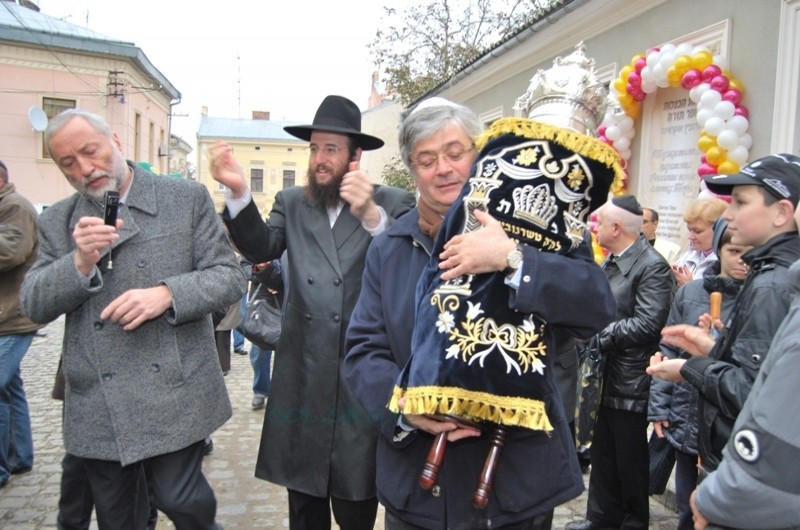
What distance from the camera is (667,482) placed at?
14.8 ft

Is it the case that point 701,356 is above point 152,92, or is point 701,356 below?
below

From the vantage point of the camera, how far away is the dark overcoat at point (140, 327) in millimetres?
2453

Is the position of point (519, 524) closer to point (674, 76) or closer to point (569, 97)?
point (569, 97)

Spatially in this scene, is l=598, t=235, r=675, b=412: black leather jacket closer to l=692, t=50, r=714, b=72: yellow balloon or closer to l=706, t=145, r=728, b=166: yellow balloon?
l=706, t=145, r=728, b=166: yellow balloon

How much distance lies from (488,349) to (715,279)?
84.9 inches

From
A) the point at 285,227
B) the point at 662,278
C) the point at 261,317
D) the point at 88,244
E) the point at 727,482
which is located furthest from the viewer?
the point at 662,278

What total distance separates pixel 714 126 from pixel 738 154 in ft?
1.17

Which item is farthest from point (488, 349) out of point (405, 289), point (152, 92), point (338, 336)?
point (152, 92)

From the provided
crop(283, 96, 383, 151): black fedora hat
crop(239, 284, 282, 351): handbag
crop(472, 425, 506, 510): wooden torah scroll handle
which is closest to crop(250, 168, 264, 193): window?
crop(239, 284, 282, 351): handbag

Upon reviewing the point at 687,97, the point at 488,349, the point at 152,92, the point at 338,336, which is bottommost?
the point at 338,336

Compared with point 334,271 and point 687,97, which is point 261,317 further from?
point 687,97

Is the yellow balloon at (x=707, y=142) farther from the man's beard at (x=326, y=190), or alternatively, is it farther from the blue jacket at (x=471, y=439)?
the blue jacket at (x=471, y=439)

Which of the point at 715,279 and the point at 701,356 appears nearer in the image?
the point at 701,356

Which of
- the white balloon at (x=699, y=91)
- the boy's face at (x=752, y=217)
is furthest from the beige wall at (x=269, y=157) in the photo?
the boy's face at (x=752, y=217)
